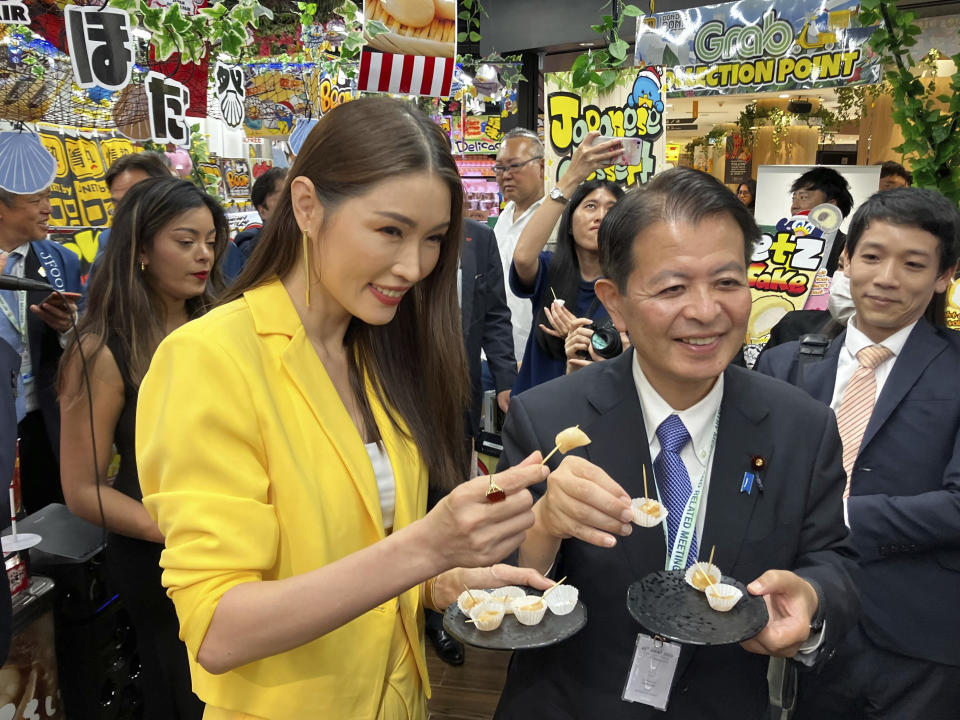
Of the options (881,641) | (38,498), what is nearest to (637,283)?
(881,641)

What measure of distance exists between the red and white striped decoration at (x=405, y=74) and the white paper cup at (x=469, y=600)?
108 inches

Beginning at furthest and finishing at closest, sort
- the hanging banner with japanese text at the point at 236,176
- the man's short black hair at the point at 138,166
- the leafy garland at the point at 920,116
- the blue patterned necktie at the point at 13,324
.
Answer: the hanging banner with japanese text at the point at 236,176 < the man's short black hair at the point at 138,166 < the blue patterned necktie at the point at 13,324 < the leafy garland at the point at 920,116

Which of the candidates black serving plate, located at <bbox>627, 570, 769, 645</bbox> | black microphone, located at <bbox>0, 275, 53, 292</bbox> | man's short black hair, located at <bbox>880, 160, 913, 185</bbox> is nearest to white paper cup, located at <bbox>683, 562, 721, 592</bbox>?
black serving plate, located at <bbox>627, 570, 769, 645</bbox>

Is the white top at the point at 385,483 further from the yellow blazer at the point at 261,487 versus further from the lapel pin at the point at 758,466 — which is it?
the lapel pin at the point at 758,466

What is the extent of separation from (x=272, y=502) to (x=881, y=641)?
1.85 meters

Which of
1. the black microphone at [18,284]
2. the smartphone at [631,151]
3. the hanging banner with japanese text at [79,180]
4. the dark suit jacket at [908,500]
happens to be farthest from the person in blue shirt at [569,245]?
the hanging banner with japanese text at [79,180]

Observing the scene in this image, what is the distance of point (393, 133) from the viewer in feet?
4.14

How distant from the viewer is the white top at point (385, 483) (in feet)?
4.46

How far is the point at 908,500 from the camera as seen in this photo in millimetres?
1950

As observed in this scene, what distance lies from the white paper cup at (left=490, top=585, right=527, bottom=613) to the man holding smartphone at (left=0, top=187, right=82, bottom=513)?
2.25 meters

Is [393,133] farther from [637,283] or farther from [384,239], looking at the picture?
[637,283]

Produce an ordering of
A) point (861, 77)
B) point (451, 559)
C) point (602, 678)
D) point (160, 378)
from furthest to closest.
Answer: point (861, 77) < point (602, 678) < point (160, 378) < point (451, 559)

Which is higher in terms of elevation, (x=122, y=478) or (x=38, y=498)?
(x=122, y=478)

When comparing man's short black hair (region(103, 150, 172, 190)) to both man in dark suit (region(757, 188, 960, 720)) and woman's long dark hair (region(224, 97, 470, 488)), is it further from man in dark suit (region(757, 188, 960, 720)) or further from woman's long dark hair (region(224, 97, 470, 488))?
man in dark suit (region(757, 188, 960, 720))
